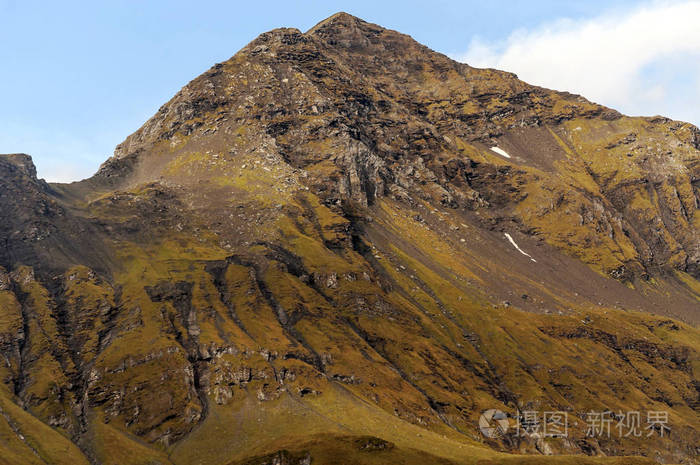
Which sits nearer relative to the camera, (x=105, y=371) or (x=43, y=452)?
(x=43, y=452)

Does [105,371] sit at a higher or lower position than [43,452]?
higher

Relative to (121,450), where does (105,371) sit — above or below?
above

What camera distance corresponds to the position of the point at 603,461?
174m

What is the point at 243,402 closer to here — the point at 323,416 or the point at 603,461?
the point at 323,416

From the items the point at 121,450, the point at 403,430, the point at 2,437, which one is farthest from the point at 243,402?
the point at 2,437

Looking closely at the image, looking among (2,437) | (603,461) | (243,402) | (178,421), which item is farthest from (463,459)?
(2,437)

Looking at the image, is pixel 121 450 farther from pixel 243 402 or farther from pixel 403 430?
pixel 403 430

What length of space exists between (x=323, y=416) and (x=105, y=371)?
7810cm

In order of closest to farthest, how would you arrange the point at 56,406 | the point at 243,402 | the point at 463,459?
1. the point at 463,459
2. the point at 56,406
3. the point at 243,402

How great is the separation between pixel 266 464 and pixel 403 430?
53.9m

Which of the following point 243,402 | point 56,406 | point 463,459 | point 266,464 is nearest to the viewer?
point 266,464

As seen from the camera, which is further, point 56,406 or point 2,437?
point 56,406

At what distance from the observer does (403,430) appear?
190m

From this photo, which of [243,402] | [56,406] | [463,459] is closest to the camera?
[463,459]
